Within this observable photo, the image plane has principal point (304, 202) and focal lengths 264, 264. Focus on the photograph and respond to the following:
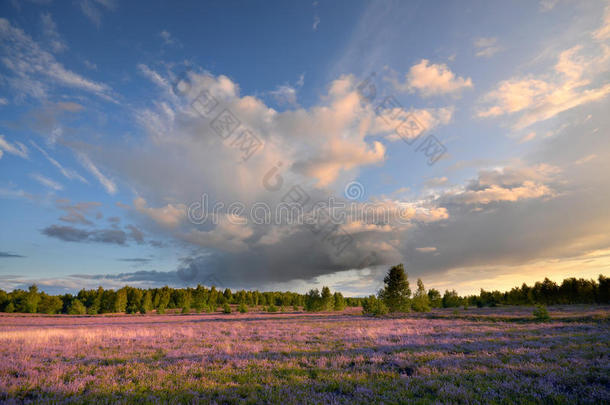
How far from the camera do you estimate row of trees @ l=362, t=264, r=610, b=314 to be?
1860 inches

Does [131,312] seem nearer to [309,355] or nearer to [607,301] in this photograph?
[309,355]

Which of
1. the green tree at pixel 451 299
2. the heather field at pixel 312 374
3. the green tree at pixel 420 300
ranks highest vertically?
the heather field at pixel 312 374

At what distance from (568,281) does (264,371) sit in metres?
117

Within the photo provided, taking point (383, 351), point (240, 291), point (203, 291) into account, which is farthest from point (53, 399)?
point (240, 291)

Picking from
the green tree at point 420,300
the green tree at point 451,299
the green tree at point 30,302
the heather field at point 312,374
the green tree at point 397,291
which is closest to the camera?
the heather field at point 312,374

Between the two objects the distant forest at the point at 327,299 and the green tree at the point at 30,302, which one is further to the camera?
the green tree at the point at 30,302

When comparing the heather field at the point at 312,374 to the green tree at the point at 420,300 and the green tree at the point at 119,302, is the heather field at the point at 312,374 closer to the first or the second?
the green tree at the point at 420,300

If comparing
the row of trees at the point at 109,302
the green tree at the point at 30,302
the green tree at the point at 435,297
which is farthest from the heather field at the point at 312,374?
the green tree at the point at 435,297

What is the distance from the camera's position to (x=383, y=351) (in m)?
13.1

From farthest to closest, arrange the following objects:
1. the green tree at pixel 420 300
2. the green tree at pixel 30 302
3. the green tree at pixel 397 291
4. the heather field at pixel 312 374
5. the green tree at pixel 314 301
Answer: the green tree at pixel 30 302, the green tree at pixel 314 301, the green tree at pixel 420 300, the green tree at pixel 397 291, the heather field at pixel 312 374

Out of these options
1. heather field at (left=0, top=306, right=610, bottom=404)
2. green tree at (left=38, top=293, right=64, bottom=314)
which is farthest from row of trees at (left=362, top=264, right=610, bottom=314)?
green tree at (left=38, top=293, right=64, bottom=314)

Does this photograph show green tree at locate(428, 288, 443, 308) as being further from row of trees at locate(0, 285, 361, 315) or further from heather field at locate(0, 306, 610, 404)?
heather field at locate(0, 306, 610, 404)

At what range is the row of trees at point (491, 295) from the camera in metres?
47.2

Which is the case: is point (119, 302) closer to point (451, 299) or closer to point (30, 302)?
point (30, 302)
